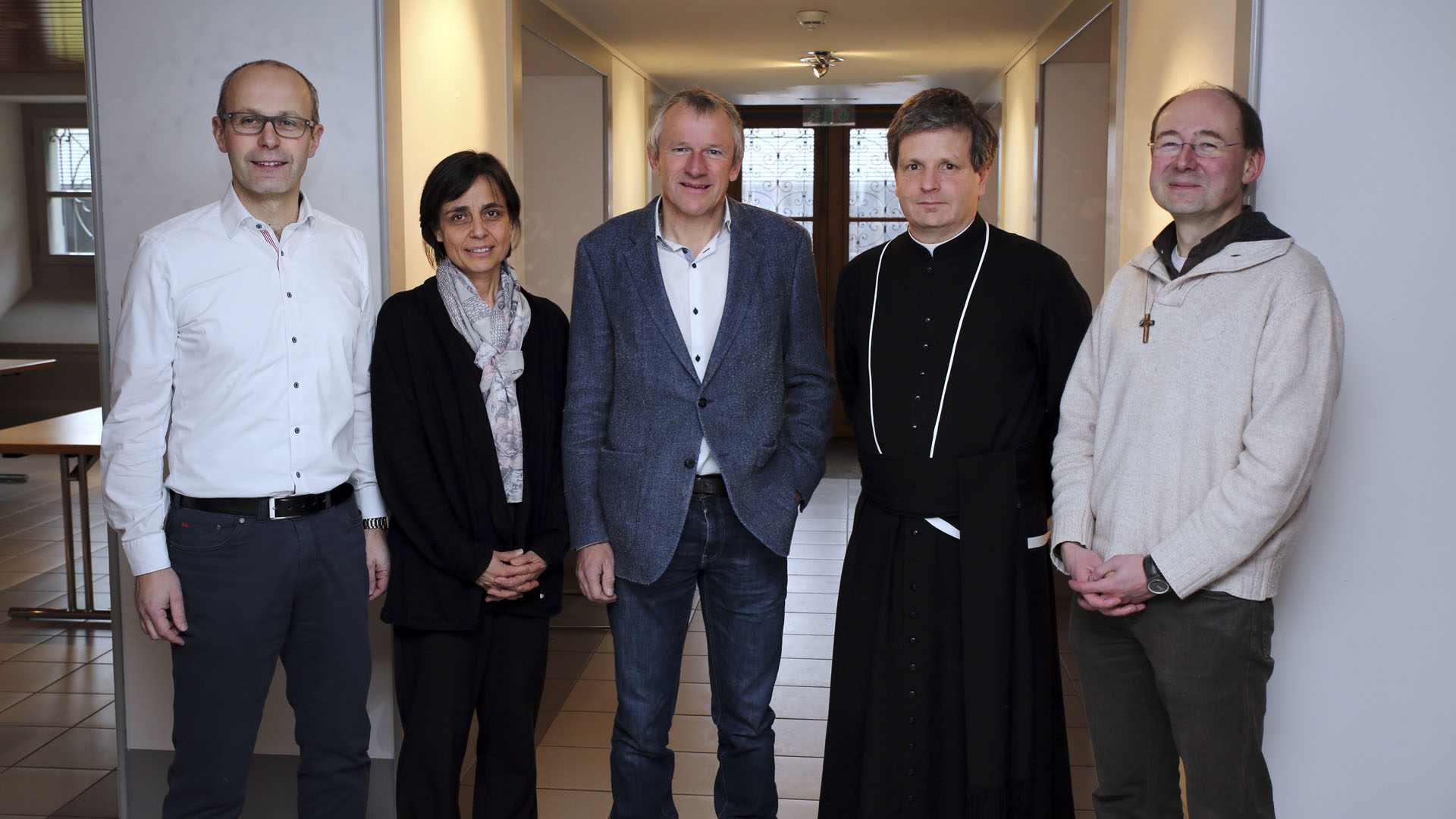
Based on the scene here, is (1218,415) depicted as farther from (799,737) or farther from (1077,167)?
(1077,167)

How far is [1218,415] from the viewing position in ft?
6.66

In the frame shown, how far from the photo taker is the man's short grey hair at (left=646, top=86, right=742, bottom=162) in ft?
7.66

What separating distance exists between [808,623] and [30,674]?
3291 millimetres

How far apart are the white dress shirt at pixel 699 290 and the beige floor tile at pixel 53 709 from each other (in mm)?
3063

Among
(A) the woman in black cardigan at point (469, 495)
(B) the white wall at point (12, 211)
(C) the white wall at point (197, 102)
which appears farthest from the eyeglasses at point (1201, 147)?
(B) the white wall at point (12, 211)

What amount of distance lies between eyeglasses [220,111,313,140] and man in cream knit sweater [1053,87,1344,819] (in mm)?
1706

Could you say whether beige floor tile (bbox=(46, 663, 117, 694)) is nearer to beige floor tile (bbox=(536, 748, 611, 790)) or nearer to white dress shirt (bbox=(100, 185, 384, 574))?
beige floor tile (bbox=(536, 748, 611, 790))

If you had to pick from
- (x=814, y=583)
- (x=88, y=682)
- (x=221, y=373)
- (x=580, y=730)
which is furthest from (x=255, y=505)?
(x=814, y=583)

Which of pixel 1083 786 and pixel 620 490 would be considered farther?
pixel 1083 786

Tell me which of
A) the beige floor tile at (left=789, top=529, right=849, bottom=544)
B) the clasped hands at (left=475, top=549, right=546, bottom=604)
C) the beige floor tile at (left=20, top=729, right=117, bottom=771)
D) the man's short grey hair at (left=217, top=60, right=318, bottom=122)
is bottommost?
the beige floor tile at (left=20, top=729, right=117, bottom=771)

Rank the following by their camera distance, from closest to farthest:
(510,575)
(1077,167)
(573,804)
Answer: (510,575)
(573,804)
(1077,167)

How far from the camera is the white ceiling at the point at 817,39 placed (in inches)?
216

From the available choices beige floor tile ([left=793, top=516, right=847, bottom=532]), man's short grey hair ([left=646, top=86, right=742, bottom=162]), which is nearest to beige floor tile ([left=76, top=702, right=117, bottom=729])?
man's short grey hair ([left=646, top=86, right=742, bottom=162])

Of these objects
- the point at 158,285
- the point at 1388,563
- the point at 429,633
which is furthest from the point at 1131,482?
the point at 158,285
